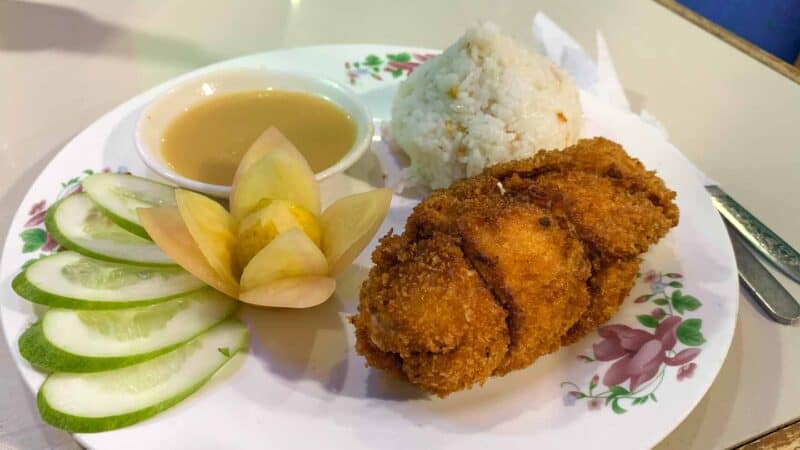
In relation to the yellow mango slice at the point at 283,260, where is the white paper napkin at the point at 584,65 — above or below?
above

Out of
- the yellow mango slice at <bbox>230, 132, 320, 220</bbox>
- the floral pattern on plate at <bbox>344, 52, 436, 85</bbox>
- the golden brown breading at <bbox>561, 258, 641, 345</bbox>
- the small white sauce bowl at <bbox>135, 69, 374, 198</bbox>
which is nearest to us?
the golden brown breading at <bbox>561, 258, 641, 345</bbox>

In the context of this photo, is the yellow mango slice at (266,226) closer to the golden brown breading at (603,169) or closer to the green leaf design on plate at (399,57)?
the golden brown breading at (603,169)

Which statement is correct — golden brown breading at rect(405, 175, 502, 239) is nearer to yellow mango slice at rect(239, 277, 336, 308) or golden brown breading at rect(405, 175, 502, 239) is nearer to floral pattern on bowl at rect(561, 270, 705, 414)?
yellow mango slice at rect(239, 277, 336, 308)

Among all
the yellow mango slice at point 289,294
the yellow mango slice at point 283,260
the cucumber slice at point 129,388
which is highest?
the yellow mango slice at point 283,260

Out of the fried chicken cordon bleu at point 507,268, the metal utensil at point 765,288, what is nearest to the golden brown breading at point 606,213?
the fried chicken cordon bleu at point 507,268

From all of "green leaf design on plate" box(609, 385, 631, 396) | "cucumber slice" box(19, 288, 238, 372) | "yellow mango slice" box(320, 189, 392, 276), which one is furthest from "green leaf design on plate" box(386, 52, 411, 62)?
"green leaf design on plate" box(609, 385, 631, 396)

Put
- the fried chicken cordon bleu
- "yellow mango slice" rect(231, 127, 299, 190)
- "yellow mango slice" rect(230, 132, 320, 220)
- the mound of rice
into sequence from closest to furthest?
the fried chicken cordon bleu, "yellow mango slice" rect(230, 132, 320, 220), "yellow mango slice" rect(231, 127, 299, 190), the mound of rice

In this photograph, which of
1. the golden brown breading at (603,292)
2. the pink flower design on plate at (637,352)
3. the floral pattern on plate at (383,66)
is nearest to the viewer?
the pink flower design on plate at (637,352)
